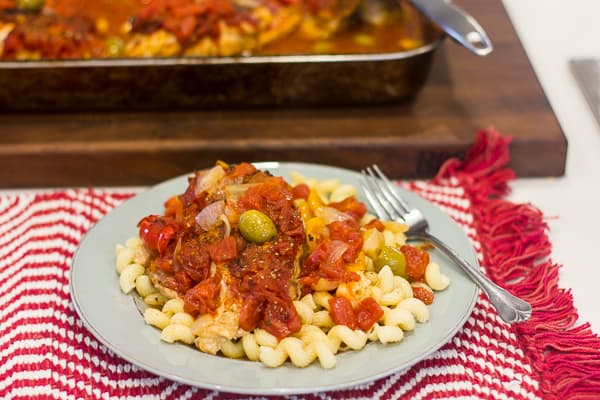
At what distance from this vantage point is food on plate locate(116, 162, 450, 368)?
1727 mm

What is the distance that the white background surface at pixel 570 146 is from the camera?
2.16 meters

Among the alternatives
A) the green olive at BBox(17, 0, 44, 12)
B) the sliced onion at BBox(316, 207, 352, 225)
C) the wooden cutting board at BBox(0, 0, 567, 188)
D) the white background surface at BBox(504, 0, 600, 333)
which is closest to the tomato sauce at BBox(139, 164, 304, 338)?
the sliced onion at BBox(316, 207, 352, 225)

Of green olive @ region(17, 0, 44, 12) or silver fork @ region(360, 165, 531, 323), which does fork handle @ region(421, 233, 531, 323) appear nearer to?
silver fork @ region(360, 165, 531, 323)

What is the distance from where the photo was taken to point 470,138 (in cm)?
249

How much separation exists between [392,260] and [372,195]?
13.2 inches

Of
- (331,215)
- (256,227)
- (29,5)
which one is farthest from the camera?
(29,5)

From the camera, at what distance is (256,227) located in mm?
1823

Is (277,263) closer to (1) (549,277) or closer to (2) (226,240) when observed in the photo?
(2) (226,240)

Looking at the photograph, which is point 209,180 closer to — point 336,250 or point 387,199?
point 336,250

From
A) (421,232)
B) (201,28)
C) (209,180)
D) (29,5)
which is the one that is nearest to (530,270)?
(421,232)

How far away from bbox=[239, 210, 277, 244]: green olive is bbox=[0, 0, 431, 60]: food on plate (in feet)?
3.14

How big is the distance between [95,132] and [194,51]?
0.41 metres

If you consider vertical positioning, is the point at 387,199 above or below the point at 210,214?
below

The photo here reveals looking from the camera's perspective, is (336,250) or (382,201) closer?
(336,250)
